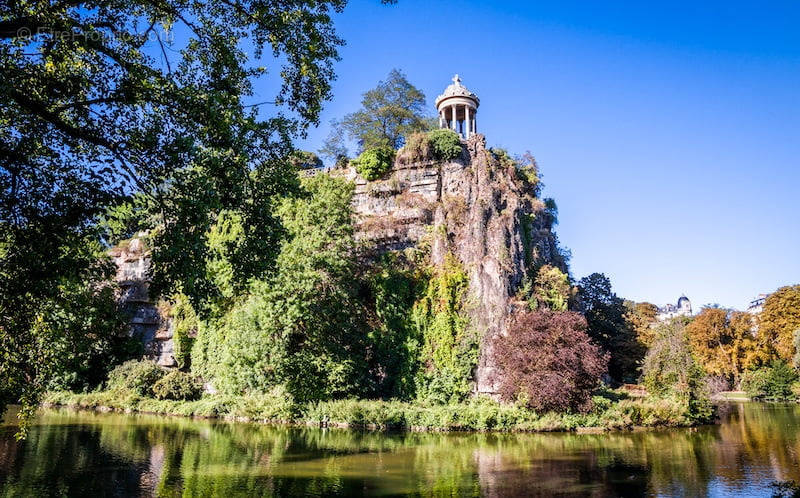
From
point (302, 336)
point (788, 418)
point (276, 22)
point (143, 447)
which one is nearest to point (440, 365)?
point (302, 336)

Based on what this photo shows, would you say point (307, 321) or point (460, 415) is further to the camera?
point (307, 321)

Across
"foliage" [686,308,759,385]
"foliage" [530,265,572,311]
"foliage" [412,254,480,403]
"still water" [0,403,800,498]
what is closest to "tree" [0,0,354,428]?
"still water" [0,403,800,498]

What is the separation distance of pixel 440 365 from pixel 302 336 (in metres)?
7.80

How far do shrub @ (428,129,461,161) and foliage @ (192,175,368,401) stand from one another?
9.23 m

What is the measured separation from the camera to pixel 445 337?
28.4 meters

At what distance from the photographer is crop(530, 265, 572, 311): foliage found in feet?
98.4

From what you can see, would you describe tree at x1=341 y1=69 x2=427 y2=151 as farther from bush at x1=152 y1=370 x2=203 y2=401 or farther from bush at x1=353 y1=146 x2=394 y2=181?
bush at x1=152 y1=370 x2=203 y2=401

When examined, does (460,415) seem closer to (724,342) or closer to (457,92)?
(457,92)

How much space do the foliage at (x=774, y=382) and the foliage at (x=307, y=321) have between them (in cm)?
3672

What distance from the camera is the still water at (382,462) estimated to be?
40.1 ft

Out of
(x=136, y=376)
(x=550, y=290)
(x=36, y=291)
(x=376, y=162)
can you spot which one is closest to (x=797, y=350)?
(x=550, y=290)

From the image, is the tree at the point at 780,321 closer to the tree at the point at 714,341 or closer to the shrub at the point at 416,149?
the tree at the point at 714,341

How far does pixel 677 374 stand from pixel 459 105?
23504mm

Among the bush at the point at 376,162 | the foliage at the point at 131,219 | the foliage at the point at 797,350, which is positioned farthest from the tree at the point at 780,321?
the foliage at the point at 131,219
